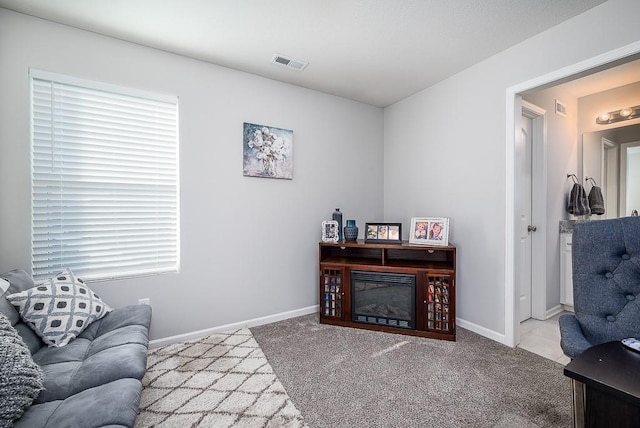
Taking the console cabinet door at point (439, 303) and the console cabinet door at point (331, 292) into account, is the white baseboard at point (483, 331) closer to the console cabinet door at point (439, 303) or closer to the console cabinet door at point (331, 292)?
the console cabinet door at point (439, 303)

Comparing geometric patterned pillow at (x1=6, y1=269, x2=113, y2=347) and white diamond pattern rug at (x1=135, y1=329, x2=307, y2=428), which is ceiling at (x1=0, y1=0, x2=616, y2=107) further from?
white diamond pattern rug at (x1=135, y1=329, x2=307, y2=428)

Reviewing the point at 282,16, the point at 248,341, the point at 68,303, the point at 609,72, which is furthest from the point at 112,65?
the point at 609,72

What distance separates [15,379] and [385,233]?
268 centimetres

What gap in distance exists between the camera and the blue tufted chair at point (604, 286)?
3.97 feet

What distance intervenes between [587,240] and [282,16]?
2.30 meters

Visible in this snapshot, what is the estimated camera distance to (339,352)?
231cm

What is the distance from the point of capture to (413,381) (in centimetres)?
191

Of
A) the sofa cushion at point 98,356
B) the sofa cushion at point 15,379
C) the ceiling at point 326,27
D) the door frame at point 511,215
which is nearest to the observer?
the sofa cushion at point 15,379

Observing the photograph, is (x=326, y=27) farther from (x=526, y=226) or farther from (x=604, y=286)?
(x=526, y=226)

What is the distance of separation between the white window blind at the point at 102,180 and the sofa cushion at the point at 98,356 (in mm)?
601

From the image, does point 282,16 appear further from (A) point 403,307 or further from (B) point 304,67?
(A) point 403,307

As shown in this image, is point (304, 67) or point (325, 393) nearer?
point (325, 393)

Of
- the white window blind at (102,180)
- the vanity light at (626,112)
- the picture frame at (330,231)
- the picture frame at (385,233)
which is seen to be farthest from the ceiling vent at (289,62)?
the vanity light at (626,112)

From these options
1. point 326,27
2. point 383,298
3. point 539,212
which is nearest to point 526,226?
point 539,212
